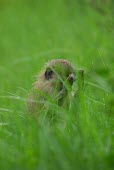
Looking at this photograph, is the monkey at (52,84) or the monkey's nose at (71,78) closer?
the monkey at (52,84)

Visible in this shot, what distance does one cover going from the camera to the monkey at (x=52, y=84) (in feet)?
18.8

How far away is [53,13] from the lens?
16031 millimetres

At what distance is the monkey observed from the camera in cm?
573

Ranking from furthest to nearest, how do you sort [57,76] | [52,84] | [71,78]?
[52,84]
[57,76]
[71,78]

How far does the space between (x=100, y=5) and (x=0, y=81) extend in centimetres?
211

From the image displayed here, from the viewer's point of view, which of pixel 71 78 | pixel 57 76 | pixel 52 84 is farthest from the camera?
pixel 52 84

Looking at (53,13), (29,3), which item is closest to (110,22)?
(53,13)

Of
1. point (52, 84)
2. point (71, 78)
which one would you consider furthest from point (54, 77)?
point (71, 78)

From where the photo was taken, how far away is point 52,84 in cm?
613

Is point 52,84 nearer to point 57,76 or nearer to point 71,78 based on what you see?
point 57,76

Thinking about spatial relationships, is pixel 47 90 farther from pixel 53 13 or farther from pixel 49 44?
pixel 53 13

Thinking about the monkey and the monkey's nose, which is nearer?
the monkey

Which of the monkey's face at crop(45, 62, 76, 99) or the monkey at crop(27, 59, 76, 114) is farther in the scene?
the monkey's face at crop(45, 62, 76, 99)

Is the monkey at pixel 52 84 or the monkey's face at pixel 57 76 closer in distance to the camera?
the monkey at pixel 52 84
